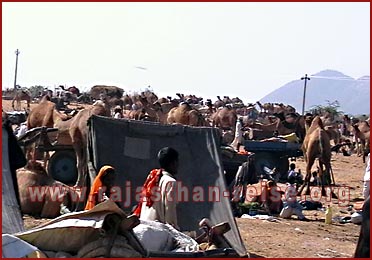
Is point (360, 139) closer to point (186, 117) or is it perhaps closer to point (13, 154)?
A: point (186, 117)

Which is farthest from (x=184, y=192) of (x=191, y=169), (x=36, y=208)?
(x=36, y=208)

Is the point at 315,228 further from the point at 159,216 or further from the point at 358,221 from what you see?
the point at 159,216

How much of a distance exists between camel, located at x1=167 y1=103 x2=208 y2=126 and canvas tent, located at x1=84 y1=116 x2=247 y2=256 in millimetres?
9919

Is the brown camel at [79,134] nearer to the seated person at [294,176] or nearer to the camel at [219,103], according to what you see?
the seated person at [294,176]

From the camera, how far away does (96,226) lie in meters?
6.54

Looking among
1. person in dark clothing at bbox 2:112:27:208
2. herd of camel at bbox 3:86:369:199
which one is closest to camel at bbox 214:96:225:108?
herd of camel at bbox 3:86:369:199

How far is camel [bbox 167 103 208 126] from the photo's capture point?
867 inches

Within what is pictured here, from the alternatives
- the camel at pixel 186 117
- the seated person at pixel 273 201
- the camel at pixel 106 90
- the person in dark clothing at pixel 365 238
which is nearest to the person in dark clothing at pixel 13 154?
the person in dark clothing at pixel 365 238

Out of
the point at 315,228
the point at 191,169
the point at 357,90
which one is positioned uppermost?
the point at 357,90

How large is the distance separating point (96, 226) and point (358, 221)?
8.51 m

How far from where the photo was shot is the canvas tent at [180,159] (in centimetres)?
1121

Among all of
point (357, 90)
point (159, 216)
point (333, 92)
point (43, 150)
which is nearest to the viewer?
point (159, 216)

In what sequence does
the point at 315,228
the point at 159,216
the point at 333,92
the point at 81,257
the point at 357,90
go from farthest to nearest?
the point at 333,92 < the point at 357,90 < the point at 315,228 < the point at 159,216 < the point at 81,257

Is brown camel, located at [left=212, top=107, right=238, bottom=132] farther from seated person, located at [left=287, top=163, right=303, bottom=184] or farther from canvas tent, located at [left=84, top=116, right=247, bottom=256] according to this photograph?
canvas tent, located at [left=84, top=116, right=247, bottom=256]
